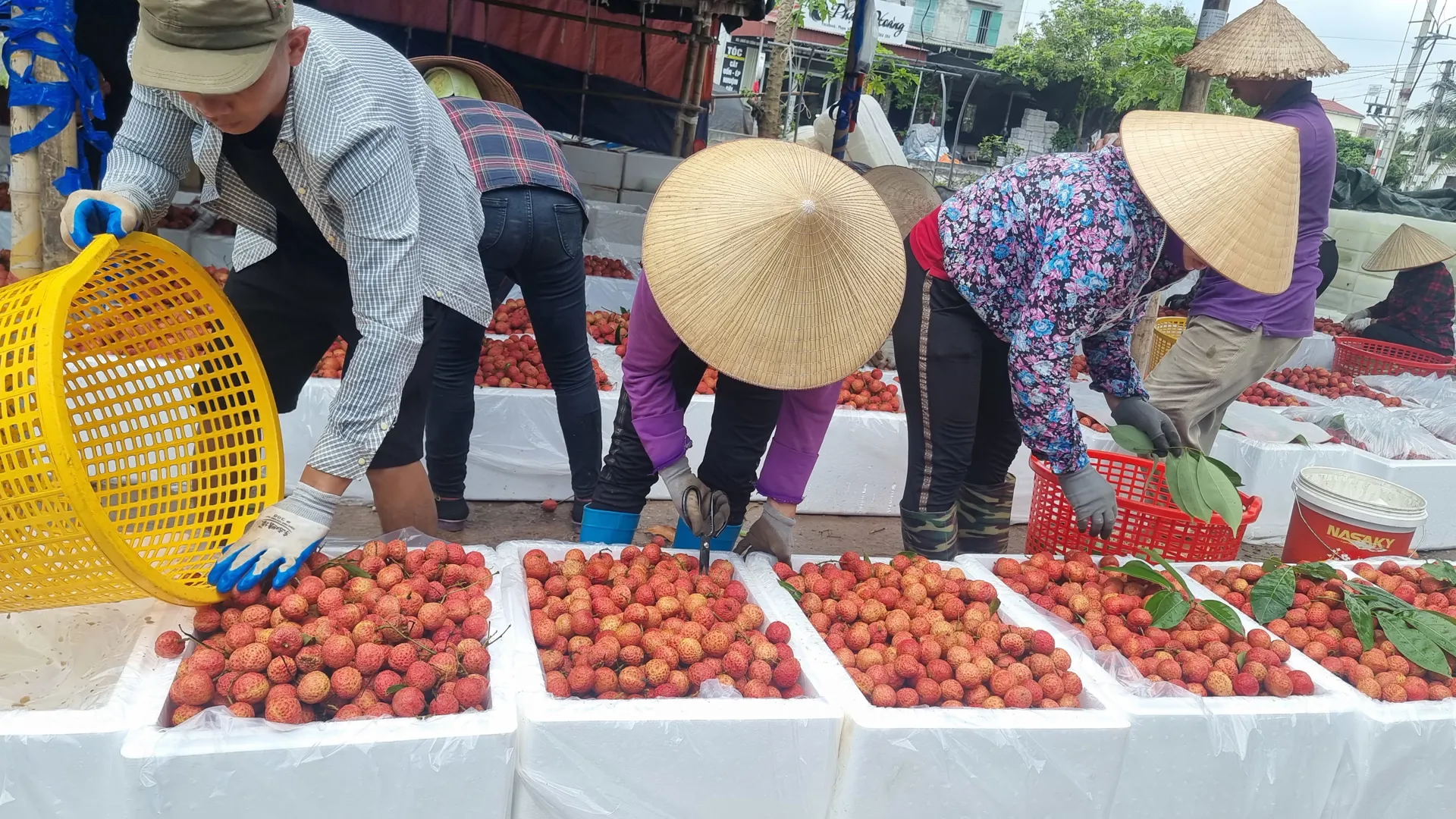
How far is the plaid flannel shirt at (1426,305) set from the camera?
581 centimetres

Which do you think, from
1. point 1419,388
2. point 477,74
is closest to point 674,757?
point 477,74

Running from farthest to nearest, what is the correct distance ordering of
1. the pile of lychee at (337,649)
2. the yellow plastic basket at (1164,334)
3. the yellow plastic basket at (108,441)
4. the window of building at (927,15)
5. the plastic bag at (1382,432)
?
1. the window of building at (927,15)
2. the yellow plastic basket at (1164,334)
3. the plastic bag at (1382,432)
4. the pile of lychee at (337,649)
5. the yellow plastic basket at (108,441)

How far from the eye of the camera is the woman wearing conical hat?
19.1 ft

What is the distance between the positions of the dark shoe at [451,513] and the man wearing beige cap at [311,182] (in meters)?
1.36

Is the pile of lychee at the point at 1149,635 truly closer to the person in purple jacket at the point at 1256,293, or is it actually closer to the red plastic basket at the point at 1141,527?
the red plastic basket at the point at 1141,527

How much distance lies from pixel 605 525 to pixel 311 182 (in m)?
1.12

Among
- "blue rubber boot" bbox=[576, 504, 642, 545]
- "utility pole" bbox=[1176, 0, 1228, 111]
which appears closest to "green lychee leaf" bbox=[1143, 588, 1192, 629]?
"blue rubber boot" bbox=[576, 504, 642, 545]

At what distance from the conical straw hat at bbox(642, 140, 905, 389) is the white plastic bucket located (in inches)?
72.2

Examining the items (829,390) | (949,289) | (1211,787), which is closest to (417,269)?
(829,390)

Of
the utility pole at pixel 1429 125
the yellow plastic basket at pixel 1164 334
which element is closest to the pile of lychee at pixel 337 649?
the yellow plastic basket at pixel 1164 334

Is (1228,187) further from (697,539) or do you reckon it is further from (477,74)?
(477,74)

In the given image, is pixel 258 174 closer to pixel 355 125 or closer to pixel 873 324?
pixel 355 125

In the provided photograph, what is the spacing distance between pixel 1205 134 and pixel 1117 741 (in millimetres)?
1303

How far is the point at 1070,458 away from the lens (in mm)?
2207
